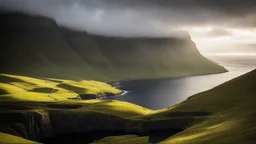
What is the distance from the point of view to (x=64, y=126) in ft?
616

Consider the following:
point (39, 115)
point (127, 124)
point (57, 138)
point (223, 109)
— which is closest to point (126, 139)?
point (127, 124)

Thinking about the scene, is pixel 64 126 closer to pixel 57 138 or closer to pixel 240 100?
pixel 57 138

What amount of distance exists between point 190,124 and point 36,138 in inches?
3069

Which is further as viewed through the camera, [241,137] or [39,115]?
[39,115]

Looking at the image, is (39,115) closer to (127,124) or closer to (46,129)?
(46,129)

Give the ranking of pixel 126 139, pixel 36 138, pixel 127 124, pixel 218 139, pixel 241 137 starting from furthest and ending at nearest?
pixel 127 124
pixel 36 138
pixel 126 139
pixel 218 139
pixel 241 137

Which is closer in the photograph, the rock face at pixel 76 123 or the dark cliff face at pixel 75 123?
the dark cliff face at pixel 75 123

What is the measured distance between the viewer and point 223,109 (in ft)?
634

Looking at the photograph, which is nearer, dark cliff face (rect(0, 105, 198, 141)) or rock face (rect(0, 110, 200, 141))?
dark cliff face (rect(0, 105, 198, 141))

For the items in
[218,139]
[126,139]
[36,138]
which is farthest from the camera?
[36,138]

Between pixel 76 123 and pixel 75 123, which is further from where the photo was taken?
pixel 76 123

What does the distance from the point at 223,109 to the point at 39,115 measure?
98537mm

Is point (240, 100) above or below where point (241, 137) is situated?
above

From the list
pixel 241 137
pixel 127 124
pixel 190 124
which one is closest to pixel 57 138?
pixel 127 124
